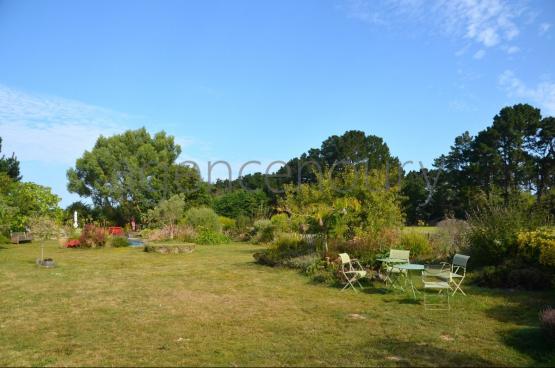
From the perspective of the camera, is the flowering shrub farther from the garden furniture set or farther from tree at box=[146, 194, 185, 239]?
tree at box=[146, 194, 185, 239]

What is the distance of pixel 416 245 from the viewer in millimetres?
13047

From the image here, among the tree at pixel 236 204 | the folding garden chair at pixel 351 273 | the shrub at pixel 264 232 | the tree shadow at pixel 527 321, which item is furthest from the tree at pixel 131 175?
the tree shadow at pixel 527 321

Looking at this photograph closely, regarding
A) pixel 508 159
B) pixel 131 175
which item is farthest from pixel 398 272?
pixel 508 159

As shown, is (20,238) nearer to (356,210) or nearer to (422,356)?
(356,210)

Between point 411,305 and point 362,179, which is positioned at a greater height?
point 362,179

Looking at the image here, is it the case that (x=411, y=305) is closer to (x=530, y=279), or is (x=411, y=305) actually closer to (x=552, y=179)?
(x=530, y=279)

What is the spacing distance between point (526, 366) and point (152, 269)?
31.8 ft

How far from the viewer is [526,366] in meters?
4.34

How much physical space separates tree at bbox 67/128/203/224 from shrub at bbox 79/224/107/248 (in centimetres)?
1482

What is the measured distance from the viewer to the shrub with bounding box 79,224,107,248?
60.3 ft

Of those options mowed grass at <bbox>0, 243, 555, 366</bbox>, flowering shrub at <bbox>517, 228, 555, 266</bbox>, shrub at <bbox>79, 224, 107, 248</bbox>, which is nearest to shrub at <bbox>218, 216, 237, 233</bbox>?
shrub at <bbox>79, 224, 107, 248</bbox>

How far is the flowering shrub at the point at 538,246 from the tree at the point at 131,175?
90.6 feet

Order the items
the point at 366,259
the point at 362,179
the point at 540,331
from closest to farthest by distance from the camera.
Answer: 1. the point at 540,331
2. the point at 366,259
3. the point at 362,179

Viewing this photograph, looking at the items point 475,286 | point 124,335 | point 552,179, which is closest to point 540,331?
point 475,286
